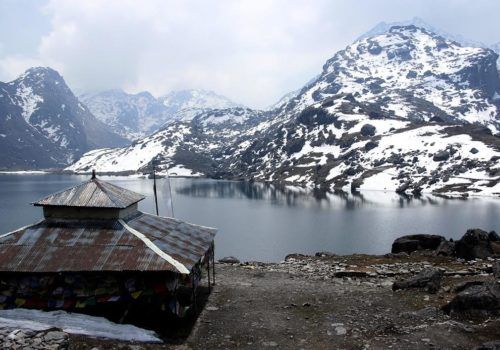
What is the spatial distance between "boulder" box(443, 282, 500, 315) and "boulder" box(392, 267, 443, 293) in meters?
4.60

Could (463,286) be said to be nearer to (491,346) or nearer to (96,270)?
(491,346)

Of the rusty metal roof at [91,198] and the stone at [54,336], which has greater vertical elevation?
the rusty metal roof at [91,198]

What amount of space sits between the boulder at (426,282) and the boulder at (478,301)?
4.60 m

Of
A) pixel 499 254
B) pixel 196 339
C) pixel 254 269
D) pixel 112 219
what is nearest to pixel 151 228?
pixel 112 219

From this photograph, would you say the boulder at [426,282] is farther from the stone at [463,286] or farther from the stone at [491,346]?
the stone at [491,346]

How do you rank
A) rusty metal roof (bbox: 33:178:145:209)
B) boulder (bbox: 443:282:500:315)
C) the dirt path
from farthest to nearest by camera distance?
rusty metal roof (bbox: 33:178:145:209) < boulder (bbox: 443:282:500:315) < the dirt path

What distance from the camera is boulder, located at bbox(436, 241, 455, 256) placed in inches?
1815

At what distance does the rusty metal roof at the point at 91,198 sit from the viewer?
29.5m

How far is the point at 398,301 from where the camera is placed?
29.6 metres

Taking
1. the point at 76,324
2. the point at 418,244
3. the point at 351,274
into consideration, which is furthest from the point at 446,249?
the point at 76,324

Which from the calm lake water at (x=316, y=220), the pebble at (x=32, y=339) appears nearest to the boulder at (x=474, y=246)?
the calm lake water at (x=316, y=220)

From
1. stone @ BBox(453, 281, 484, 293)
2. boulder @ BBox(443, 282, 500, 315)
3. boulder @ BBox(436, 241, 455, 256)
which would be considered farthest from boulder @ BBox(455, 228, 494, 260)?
boulder @ BBox(443, 282, 500, 315)

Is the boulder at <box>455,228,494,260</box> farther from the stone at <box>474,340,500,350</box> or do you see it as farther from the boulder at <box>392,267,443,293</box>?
the stone at <box>474,340,500,350</box>

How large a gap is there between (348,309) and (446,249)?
897 inches
